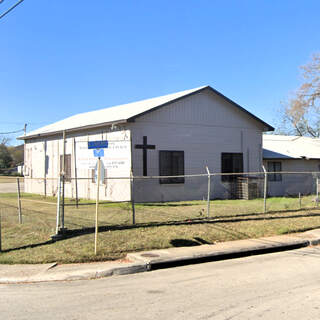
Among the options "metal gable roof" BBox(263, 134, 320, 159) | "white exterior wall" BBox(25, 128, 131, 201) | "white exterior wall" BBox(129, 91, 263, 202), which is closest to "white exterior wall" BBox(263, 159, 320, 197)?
"metal gable roof" BBox(263, 134, 320, 159)

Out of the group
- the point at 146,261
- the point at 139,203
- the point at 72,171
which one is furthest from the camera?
the point at 72,171

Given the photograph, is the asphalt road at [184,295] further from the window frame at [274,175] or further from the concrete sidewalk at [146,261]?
the window frame at [274,175]

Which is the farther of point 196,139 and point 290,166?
point 290,166

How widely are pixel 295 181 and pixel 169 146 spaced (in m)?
11.2

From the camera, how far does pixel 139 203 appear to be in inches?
683

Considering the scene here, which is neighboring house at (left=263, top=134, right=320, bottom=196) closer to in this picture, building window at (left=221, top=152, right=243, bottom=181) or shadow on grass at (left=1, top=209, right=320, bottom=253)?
building window at (left=221, top=152, right=243, bottom=181)

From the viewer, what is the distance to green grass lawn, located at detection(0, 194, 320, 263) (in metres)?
9.03

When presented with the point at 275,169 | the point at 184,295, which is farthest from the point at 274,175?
the point at 184,295

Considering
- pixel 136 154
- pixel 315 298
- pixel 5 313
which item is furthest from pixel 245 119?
pixel 5 313

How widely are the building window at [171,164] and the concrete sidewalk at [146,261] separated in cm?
842

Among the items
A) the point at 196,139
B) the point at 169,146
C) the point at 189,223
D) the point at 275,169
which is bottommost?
the point at 189,223

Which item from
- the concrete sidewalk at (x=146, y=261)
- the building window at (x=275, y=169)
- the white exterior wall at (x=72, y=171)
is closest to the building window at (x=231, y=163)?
the building window at (x=275, y=169)

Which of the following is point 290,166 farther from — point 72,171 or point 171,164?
point 72,171

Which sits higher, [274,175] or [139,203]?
[274,175]
